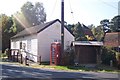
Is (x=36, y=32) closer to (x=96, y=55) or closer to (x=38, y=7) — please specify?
(x=96, y=55)

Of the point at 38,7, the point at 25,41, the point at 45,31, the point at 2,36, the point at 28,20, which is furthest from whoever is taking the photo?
the point at 38,7

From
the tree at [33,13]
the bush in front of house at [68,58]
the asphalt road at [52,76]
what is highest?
the tree at [33,13]

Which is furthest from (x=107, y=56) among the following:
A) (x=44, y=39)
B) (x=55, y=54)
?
(x=44, y=39)

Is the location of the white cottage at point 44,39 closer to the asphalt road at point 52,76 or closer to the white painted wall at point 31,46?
the white painted wall at point 31,46

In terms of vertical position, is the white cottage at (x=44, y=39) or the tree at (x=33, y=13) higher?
the tree at (x=33, y=13)

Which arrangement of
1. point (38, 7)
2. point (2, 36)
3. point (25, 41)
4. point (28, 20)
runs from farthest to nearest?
1. point (38, 7)
2. point (28, 20)
3. point (2, 36)
4. point (25, 41)

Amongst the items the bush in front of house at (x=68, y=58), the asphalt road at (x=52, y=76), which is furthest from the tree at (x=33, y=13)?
the asphalt road at (x=52, y=76)

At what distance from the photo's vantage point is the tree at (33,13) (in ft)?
230

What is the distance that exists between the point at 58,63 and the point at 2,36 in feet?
96.2

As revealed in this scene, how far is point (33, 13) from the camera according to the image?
2886 inches

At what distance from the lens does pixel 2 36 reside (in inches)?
2158

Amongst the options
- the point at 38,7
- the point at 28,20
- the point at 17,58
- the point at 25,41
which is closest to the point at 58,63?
the point at 17,58

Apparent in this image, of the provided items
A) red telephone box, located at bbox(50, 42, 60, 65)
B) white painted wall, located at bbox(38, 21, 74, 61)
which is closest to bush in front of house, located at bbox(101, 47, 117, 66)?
red telephone box, located at bbox(50, 42, 60, 65)

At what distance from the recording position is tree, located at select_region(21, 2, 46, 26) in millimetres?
70250
